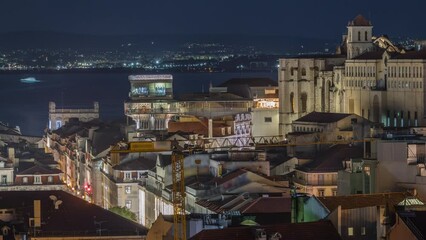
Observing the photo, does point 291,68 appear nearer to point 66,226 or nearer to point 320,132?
point 320,132

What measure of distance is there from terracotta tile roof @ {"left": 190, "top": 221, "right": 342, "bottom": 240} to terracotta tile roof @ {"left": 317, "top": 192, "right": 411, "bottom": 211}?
2.98 meters

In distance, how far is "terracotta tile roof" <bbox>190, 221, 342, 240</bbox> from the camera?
26.3m

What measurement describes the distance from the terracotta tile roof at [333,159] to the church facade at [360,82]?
43.0ft

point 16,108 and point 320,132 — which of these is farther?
point 16,108

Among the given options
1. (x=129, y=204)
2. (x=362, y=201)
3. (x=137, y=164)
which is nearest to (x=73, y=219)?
(x=362, y=201)

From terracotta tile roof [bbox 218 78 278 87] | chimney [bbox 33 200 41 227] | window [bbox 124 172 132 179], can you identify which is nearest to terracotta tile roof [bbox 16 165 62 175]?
window [bbox 124 172 132 179]

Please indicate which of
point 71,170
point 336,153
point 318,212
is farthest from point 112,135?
point 318,212

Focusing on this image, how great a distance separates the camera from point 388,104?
2790 inches

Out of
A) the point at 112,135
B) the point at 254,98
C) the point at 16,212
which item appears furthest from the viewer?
the point at 254,98

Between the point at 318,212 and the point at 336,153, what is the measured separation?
21.8m

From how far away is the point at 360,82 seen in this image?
72938 millimetres

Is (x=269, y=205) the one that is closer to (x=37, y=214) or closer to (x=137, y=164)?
(x=37, y=214)

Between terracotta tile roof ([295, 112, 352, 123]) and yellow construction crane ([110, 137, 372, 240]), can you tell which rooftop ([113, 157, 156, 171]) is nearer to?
yellow construction crane ([110, 137, 372, 240])

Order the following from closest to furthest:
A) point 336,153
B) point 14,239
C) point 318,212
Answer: point 318,212 → point 14,239 → point 336,153
